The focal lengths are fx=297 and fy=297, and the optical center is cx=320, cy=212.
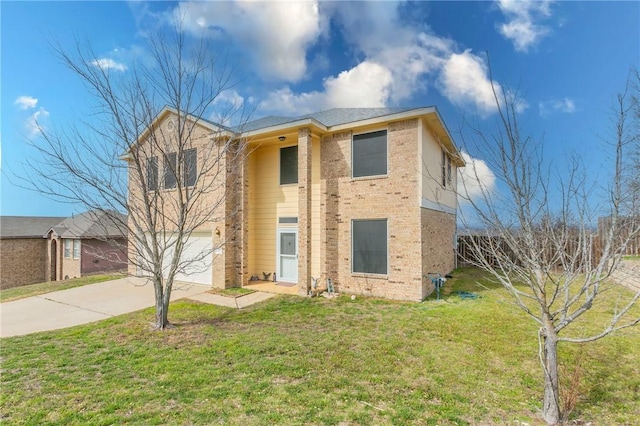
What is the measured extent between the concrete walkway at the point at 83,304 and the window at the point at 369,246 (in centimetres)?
300

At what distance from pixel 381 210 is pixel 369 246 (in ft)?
3.95

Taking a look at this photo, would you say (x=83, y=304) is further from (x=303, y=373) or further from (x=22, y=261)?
(x=22, y=261)

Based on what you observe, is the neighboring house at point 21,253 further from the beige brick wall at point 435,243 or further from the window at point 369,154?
the beige brick wall at point 435,243

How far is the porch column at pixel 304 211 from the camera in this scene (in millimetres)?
9609

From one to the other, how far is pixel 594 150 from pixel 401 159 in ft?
17.3

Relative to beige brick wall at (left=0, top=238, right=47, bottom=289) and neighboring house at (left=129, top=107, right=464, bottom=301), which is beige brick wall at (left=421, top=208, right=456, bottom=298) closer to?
neighboring house at (left=129, top=107, right=464, bottom=301)

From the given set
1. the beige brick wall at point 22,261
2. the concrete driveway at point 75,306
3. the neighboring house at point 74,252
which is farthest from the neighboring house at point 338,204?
the beige brick wall at point 22,261

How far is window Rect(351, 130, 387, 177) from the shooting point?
941 cm

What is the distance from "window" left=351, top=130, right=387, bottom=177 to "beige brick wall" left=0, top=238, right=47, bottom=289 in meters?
25.8

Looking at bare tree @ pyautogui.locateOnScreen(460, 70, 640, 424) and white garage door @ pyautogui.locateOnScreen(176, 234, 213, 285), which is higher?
bare tree @ pyautogui.locateOnScreen(460, 70, 640, 424)

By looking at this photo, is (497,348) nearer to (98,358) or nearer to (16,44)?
(98,358)

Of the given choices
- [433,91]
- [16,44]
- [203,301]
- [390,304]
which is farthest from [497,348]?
[16,44]

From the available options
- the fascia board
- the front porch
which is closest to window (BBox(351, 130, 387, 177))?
the fascia board

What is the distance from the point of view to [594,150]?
12.9 feet
